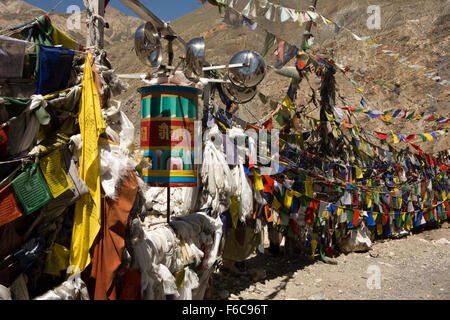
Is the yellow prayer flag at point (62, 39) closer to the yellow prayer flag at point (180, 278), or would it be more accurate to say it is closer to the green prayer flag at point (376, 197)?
the yellow prayer flag at point (180, 278)

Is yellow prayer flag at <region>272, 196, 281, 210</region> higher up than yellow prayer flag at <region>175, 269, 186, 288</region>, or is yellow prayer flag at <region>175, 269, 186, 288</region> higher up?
yellow prayer flag at <region>272, 196, 281, 210</region>

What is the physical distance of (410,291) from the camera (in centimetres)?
620

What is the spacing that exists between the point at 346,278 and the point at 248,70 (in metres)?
4.31

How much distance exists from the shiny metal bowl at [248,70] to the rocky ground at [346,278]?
3.14 meters

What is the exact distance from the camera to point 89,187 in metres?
2.85

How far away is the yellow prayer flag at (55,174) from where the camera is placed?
266cm

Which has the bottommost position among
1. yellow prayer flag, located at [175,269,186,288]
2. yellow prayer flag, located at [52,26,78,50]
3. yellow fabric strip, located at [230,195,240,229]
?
yellow prayer flag, located at [175,269,186,288]

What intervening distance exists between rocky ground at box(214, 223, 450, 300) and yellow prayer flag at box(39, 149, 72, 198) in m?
3.55

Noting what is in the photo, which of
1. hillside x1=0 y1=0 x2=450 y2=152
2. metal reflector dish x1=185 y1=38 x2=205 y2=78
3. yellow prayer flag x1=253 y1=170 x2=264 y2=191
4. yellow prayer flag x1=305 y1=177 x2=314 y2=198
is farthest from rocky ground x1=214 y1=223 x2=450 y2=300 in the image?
hillside x1=0 y1=0 x2=450 y2=152

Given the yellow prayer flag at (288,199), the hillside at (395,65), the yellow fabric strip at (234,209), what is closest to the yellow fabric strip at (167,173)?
the yellow fabric strip at (234,209)

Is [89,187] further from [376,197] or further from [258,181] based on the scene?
[376,197]

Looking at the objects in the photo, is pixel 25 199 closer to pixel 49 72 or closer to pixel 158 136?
pixel 49 72

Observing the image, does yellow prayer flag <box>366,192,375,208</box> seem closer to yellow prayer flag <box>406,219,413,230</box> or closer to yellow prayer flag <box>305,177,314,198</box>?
yellow prayer flag <box>305,177,314,198</box>

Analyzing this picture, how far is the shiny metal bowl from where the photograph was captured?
5008mm
